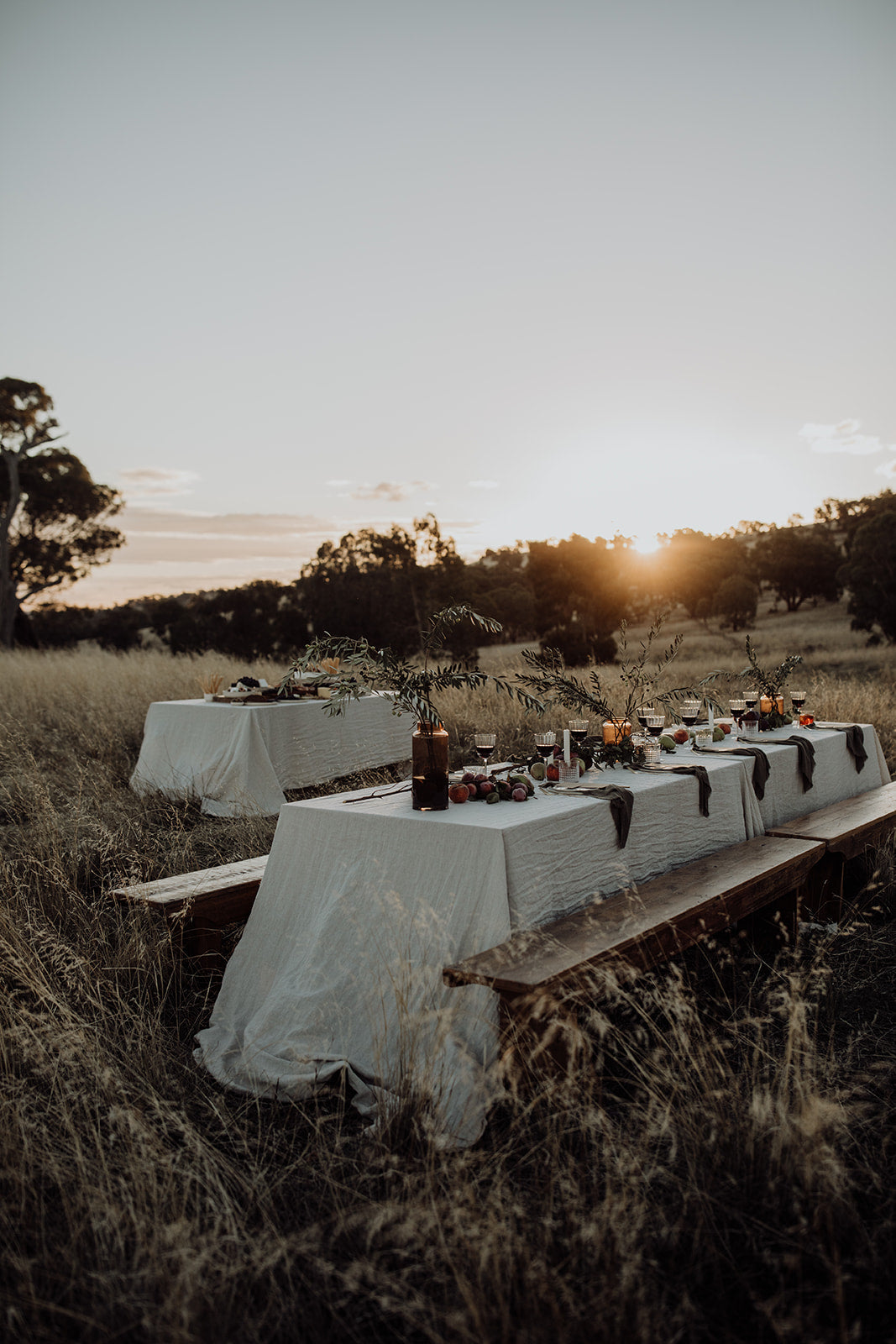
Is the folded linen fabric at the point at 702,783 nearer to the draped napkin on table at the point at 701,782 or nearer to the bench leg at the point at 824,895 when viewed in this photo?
the draped napkin on table at the point at 701,782

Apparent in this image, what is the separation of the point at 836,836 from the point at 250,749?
3875mm

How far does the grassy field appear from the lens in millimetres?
1463

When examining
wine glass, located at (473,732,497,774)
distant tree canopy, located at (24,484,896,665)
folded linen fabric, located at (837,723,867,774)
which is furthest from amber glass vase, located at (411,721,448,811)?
distant tree canopy, located at (24,484,896,665)

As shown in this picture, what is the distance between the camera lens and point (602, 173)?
759cm

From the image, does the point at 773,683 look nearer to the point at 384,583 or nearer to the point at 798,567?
the point at 384,583

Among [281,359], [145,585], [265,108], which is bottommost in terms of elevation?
[145,585]

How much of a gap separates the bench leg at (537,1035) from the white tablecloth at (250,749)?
3.79m

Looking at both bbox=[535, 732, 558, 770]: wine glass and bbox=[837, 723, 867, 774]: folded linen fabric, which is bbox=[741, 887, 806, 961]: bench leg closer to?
A: bbox=[535, 732, 558, 770]: wine glass

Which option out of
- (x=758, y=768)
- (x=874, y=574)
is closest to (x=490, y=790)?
(x=758, y=768)

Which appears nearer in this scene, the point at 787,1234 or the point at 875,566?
the point at 787,1234

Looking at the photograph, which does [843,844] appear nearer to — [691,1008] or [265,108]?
[691,1008]

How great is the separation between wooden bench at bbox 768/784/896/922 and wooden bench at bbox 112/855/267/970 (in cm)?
233

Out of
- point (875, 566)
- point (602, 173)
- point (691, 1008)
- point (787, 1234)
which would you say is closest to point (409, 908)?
point (691, 1008)

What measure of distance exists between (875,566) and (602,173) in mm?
17862
